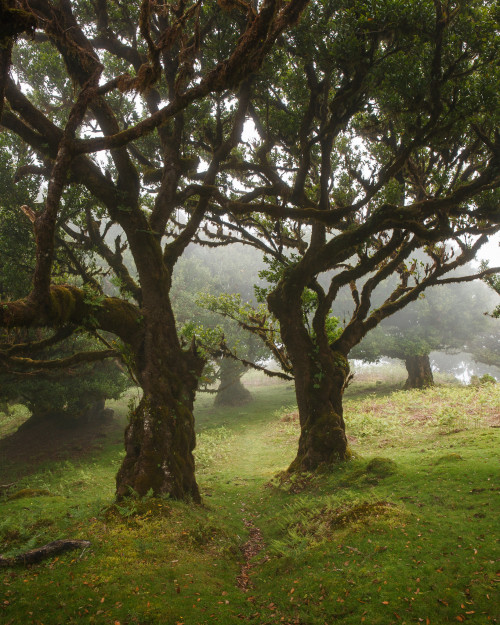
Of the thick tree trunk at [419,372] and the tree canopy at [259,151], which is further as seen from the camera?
the thick tree trunk at [419,372]

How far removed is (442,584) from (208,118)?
13829 mm

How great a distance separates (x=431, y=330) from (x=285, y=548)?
120ft

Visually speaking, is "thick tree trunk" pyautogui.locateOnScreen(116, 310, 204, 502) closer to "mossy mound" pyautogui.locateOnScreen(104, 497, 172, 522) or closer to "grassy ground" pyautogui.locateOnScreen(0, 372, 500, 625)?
"mossy mound" pyautogui.locateOnScreen(104, 497, 172, 522)

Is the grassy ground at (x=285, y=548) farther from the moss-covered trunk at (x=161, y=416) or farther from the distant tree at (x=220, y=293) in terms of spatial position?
the distant tree at (x=220, y=293)

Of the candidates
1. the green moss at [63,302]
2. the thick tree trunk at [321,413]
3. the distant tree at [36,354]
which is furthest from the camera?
the thick tree trunk at [321,413]

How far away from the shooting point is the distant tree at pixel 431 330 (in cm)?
3431

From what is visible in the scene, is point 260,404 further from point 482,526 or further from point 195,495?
point 482,526

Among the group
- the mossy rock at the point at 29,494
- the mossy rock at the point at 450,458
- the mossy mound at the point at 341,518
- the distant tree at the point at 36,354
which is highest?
the distant tree at the point at 36,354

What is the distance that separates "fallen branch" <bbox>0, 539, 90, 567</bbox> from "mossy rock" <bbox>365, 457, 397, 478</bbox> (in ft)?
24.7

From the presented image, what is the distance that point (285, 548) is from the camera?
7.22 metres

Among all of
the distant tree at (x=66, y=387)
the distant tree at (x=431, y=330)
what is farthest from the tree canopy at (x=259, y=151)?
the distant tree at (x=431, y=330)

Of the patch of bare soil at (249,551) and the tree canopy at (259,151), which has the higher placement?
the tree canopy at (259,151)

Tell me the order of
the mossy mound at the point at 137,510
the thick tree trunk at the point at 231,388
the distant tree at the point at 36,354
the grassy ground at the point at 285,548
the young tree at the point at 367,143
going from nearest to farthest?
1. the grassy ground at the point at 285,548
2. the mossy mound at the point at 137,510
3. the young tree at the point at 367,143
4. the distant tree at the point at 36,354
5. the thick tree trunk at the point at 231,388

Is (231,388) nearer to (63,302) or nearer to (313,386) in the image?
(313,386)
